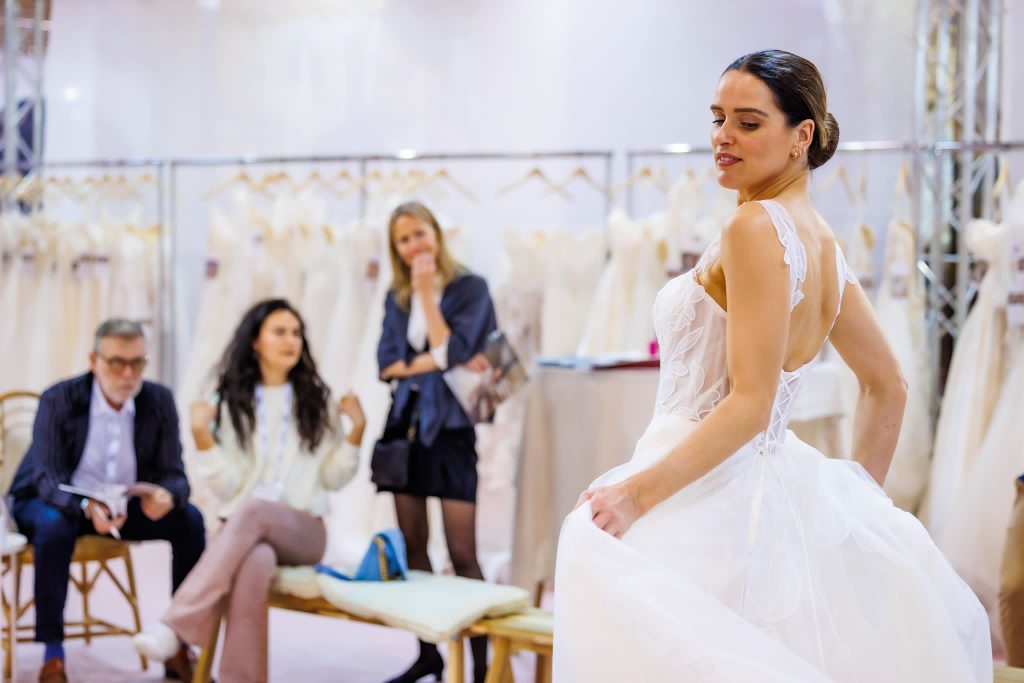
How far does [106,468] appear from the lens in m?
4.01

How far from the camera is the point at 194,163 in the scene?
18.5 ft

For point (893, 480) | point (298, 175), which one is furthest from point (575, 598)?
point (298, 175)

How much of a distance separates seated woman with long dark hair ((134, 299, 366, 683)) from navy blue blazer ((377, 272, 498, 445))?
20 centimetres

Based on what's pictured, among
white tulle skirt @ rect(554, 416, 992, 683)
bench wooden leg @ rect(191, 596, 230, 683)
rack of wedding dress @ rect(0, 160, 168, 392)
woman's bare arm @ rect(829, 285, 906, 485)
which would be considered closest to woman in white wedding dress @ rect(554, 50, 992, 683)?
white tulle skirt @ rect(554, 416, 992, 683)

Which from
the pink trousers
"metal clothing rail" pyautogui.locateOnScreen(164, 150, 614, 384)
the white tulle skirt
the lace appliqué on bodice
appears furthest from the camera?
"metal clothing rail" pyautogui.locateOnScreen(164, 150, 614, 384)

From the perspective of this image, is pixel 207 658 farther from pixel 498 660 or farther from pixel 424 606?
pixel 498 660

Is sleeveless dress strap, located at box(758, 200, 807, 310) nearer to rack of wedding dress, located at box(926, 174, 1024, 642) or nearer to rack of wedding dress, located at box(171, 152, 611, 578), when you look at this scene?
rack of wedding dress, located at box(926, 174, 1024, 642)

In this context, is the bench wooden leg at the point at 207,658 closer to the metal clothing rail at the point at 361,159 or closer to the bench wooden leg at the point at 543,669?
the bench wooden leg at the point at 543,669

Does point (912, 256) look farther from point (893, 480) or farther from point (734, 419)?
point (734, 419)

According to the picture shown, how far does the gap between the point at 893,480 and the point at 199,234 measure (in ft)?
12.4

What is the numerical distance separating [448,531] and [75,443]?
1.19 m

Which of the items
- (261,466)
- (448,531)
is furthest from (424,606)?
(261,466)

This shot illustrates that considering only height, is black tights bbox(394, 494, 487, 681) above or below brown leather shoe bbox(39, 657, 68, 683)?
above

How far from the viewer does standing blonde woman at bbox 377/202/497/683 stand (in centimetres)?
386
